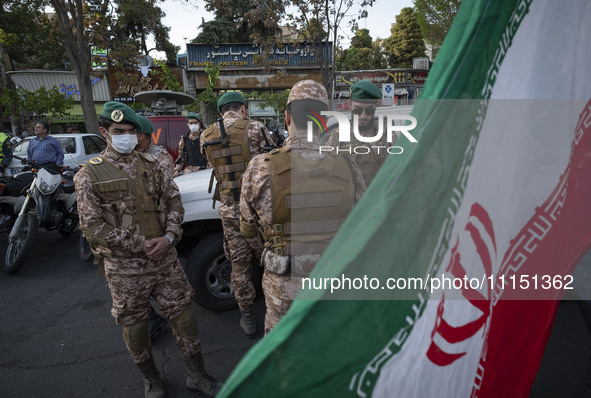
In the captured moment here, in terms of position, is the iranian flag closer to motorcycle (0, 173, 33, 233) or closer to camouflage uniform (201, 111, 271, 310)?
camouflage uniform (201, 111, 271, 310)

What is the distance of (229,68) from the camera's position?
25312 mm

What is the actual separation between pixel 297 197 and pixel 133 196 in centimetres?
121

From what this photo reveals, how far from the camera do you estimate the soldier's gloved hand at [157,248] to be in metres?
2.35

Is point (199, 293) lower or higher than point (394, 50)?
lower

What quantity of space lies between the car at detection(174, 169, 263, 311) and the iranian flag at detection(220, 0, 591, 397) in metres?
2.88

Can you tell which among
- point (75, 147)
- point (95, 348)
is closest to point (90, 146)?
point (75, 147)

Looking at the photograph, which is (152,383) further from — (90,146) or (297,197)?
(90,146)

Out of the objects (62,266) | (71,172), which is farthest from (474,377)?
(71,172)

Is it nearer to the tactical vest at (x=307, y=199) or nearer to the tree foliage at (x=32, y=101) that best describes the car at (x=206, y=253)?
the tactical vest at (x=307, y=199)

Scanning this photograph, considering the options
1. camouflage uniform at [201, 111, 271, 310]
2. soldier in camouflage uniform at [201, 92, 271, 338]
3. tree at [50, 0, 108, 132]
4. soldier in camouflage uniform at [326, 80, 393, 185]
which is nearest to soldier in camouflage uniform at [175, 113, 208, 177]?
soldier in camouflage uniform at [201, 92, 271, 338]

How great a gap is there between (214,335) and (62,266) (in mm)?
3079

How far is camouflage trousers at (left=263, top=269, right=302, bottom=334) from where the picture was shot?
201 centimetres

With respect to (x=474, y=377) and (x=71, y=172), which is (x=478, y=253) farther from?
(x=71, y=172)

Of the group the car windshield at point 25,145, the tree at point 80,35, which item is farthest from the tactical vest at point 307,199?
the tree at point 80,35
